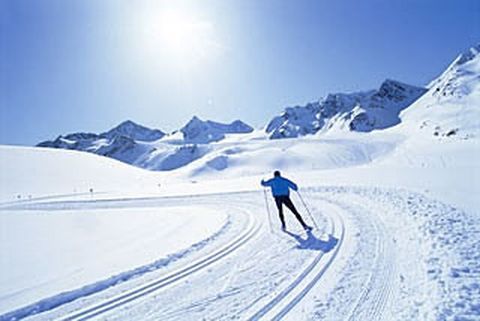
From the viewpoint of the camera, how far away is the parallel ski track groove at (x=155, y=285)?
5.77 metres

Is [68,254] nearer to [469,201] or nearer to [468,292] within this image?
[468,292]

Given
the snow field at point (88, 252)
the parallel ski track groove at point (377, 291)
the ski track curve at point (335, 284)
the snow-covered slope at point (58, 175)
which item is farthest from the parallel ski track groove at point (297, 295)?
the snow-covered slope at point (58, 175)

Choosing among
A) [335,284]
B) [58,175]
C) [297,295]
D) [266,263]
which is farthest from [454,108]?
[297,295]

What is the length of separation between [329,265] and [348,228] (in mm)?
3069

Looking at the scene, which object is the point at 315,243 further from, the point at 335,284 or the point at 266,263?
the point at 335,284

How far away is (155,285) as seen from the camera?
6781mm

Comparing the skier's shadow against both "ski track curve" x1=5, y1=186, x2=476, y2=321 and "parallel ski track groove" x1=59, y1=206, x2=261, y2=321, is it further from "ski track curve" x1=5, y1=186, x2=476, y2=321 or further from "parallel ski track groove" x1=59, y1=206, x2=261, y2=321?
"parallel ski track groove" x1=59, y1=206, x2=261, y2=321

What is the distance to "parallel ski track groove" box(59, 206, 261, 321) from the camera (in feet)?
18.9

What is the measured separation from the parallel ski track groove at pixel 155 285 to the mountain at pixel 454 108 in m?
101

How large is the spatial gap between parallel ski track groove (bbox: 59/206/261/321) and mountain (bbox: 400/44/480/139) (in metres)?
101

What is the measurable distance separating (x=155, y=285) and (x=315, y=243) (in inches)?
154

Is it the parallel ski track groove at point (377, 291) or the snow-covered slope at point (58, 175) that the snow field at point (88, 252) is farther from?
the snow-covered slope at point (58, 175)

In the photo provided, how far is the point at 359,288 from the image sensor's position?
18.7 ft

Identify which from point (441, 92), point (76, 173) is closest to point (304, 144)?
point (76, 173)
